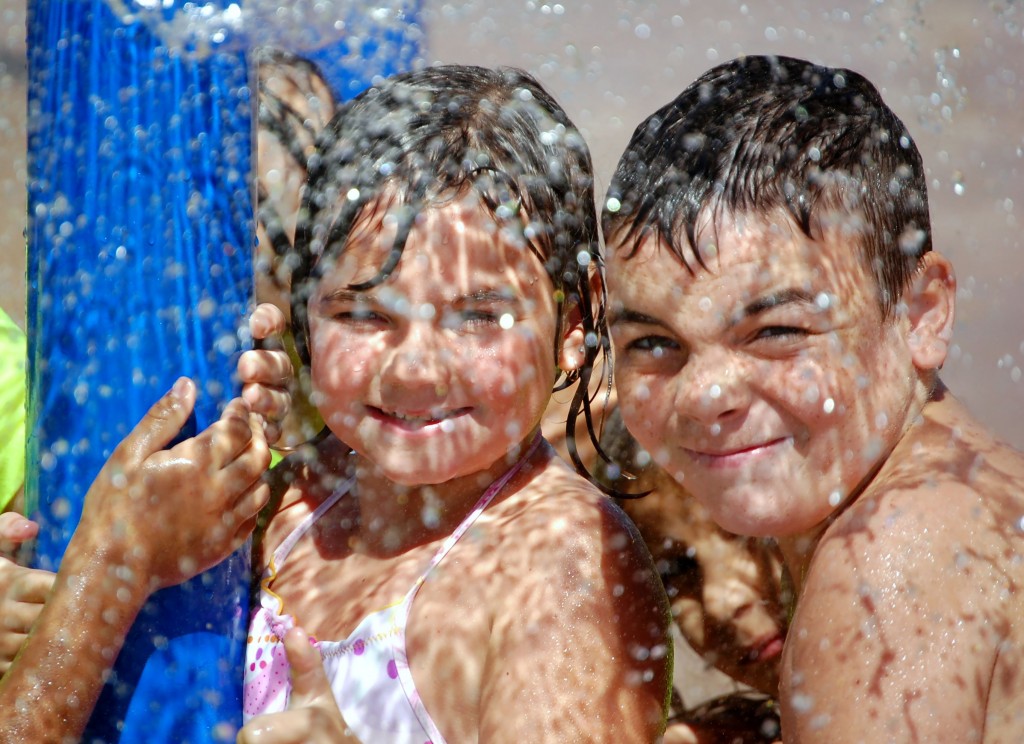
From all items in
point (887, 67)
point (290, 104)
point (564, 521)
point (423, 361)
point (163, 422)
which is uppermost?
point (887, 67)

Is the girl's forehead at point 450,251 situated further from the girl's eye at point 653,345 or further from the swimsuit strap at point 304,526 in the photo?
the swimsuit strap at point 304,526

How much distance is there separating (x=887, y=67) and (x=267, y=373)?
223cm

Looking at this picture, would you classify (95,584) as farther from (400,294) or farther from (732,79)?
Answer: (732,79)

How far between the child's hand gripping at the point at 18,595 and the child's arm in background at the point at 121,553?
99 mm

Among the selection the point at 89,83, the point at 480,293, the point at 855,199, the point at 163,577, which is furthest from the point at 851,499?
the point at 89,83

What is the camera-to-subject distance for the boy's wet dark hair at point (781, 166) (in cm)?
182

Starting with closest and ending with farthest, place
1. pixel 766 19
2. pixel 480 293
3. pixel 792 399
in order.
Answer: pixel 792 399
pixel 480 293
pixel 766 19

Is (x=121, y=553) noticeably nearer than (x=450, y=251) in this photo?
Yes

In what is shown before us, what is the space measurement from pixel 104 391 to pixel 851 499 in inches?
48.0

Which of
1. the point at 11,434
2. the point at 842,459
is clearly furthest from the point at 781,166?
the point at 11,434

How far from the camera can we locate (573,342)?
223 centimetres

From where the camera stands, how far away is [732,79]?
79.9 inches

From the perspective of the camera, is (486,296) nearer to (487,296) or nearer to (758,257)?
(487,296)

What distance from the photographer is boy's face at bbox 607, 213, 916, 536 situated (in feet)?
5.86
